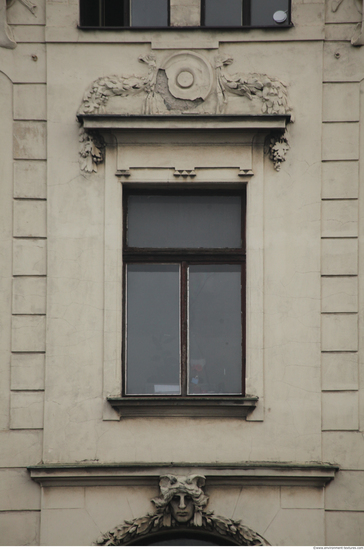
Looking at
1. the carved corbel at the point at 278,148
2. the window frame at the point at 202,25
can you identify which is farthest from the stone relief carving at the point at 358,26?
the carved corbel at the point at 278,148

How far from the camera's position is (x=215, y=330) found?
24.8 feet

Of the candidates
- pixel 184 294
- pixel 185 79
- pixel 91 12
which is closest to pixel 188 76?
pixel 185 79

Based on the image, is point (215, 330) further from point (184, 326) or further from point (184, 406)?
point (184, 406)

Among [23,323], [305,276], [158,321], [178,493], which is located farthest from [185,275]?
[178,493]

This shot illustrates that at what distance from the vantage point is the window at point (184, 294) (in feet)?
24.6

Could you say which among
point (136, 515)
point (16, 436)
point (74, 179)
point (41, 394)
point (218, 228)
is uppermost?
point (74, 179)

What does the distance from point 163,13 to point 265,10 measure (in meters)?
1.17

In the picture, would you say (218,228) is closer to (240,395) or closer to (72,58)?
(240,395)

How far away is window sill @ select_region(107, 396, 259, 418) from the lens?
720cm

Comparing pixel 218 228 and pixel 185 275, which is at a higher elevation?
pixel 218 228

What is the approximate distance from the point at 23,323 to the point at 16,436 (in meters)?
1.22

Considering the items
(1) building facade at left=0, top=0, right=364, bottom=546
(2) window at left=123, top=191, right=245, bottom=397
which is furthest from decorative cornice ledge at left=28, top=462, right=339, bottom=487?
(2) window at left=123, top=191, right=245, bottom=397

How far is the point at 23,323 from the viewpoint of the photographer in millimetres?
7391

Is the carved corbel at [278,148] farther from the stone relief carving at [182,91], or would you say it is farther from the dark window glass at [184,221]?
the dark window glass at [184,221]
